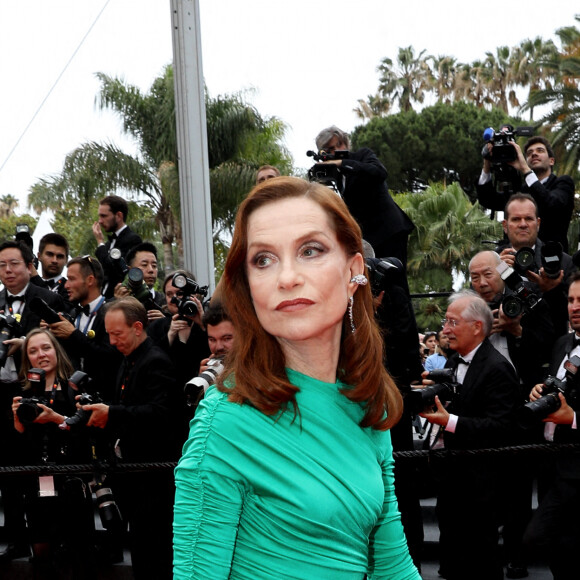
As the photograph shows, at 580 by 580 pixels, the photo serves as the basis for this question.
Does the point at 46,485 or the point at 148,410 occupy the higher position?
the point at 148,410

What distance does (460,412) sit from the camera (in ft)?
15.3

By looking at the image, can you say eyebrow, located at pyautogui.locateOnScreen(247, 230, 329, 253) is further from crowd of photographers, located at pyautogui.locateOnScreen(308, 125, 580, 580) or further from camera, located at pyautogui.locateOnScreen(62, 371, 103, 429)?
camera, located at pyautogui.locateOnScreen(62, 371, 103, 429)

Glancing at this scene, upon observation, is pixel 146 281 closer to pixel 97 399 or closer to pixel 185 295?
pixel 185 295

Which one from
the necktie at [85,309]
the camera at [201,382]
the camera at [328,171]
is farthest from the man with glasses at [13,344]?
the camera at [328,171]

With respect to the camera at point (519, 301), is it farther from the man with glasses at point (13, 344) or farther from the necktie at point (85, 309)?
the man with glasses at point (13, 344)

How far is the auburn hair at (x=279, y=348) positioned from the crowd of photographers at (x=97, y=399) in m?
2.56

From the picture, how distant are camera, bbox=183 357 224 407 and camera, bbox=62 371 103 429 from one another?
900mm

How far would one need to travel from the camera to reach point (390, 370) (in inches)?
178

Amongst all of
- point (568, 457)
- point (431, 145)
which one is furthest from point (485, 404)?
point (431, 145)

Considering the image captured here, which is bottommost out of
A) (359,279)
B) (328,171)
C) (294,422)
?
(294,422)

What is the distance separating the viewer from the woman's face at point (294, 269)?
148 cm

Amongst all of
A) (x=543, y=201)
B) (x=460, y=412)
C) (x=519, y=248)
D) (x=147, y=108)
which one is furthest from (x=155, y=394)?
(x=147, y=108)

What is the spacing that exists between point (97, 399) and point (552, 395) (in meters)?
2.50

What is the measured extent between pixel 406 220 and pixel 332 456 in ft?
12.6
